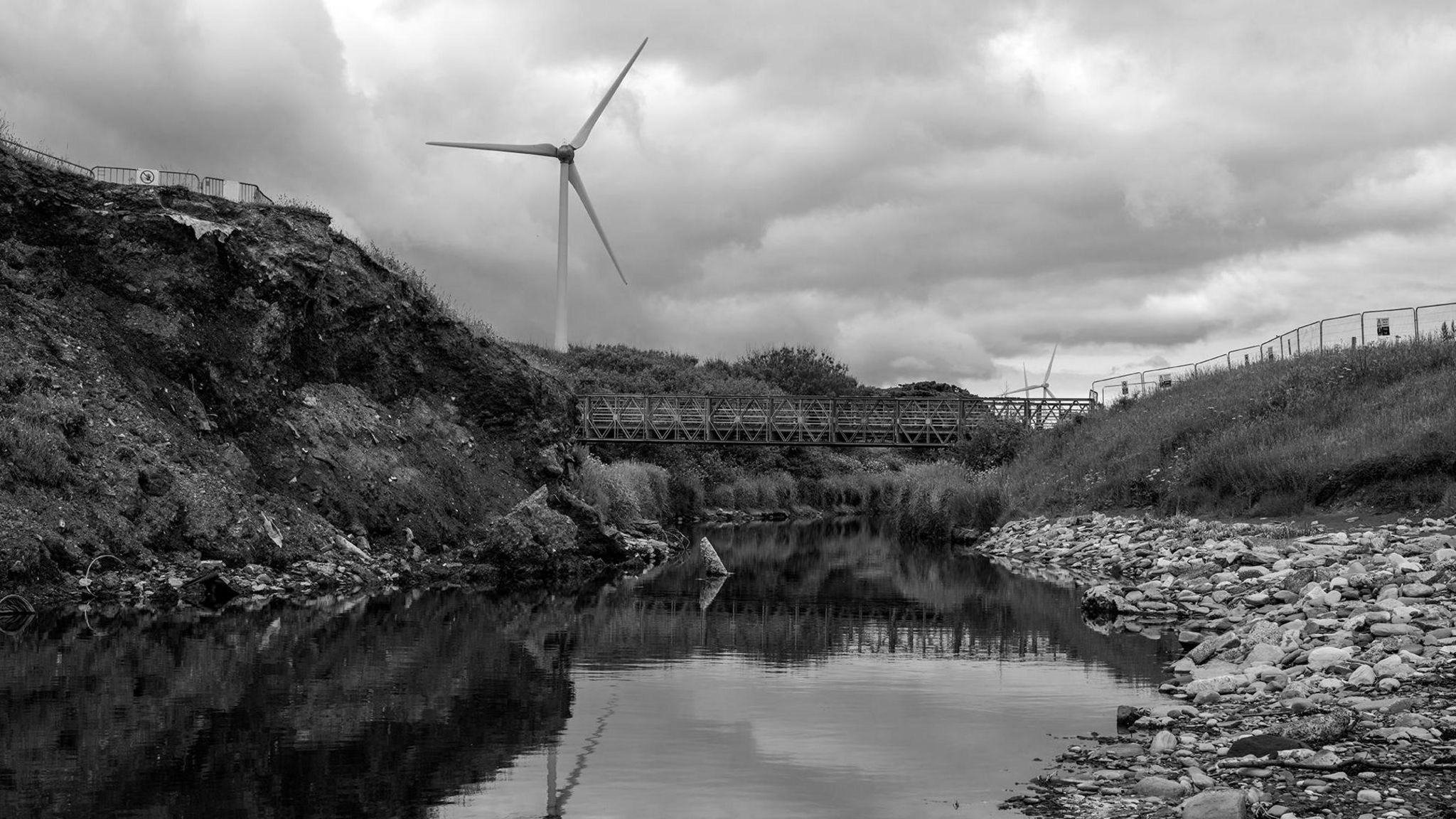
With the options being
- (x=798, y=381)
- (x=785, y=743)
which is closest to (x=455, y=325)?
(x=785, y=743)

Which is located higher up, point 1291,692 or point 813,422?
point 813,422

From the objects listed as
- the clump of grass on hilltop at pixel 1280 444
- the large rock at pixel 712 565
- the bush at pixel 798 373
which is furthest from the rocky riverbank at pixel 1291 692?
the bush at pixel 798 373

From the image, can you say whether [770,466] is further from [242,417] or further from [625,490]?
[242,417]

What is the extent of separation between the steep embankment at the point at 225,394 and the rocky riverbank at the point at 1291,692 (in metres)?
20.1

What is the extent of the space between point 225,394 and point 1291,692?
94.3 ft

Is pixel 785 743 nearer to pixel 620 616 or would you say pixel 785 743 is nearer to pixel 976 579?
pixel 620 616

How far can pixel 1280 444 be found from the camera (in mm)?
40969

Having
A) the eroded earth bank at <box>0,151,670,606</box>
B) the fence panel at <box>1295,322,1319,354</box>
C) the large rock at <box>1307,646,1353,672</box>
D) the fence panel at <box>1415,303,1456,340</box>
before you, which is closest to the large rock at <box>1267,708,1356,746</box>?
the large rock at <box>1307,646,1353,672</box>

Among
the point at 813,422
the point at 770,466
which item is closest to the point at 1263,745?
the point at 813,422

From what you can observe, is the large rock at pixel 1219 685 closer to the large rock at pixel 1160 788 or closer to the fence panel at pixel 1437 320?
the large rock at pixel 1160 788

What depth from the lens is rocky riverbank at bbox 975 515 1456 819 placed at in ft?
34.2

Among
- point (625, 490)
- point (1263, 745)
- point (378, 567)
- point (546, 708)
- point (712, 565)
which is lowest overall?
point (546, 708)

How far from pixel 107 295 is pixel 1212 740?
3145cm

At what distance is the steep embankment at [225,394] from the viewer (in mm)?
28531
